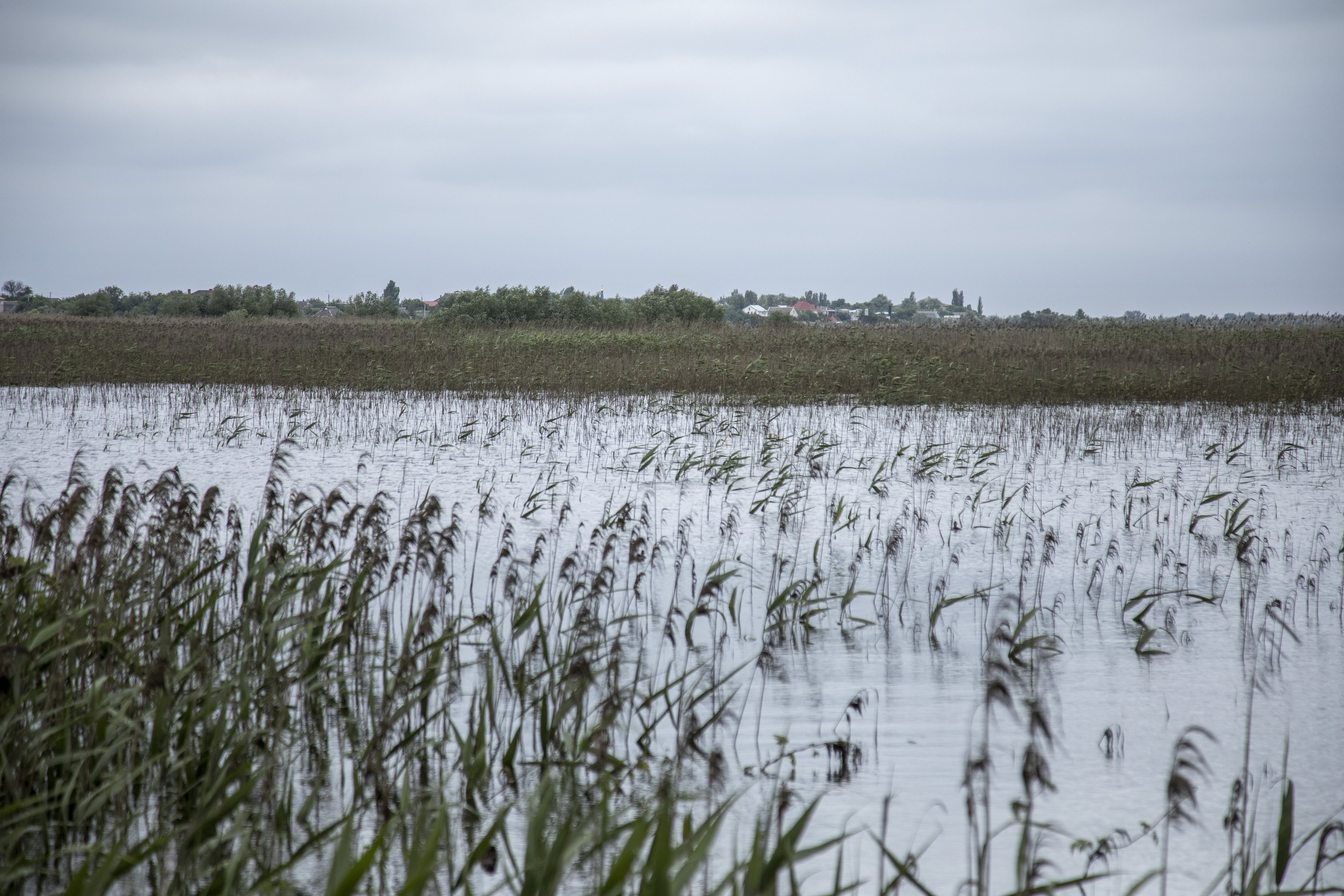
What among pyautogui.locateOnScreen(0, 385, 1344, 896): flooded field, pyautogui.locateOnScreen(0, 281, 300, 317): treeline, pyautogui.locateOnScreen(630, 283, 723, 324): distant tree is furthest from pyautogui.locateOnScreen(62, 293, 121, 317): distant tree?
pyautogui.locateOnScreen(0, 385, 1344, 896): flooded field

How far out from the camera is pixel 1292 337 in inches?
993

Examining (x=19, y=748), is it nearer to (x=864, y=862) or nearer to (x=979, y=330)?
(x=864, y=862)

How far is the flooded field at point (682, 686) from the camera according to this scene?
2.73 meters

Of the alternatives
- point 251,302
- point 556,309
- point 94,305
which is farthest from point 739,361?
point 94,305

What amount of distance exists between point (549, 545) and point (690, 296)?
105 feet

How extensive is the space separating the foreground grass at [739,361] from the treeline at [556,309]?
4.12 metres

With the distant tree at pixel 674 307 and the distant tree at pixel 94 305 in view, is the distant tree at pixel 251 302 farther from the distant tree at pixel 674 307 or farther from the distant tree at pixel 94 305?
the distant tree at pixel 674 307

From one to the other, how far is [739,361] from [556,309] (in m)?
16.0

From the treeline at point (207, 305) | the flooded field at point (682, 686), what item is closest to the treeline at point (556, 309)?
the treeline at point (207, 305)

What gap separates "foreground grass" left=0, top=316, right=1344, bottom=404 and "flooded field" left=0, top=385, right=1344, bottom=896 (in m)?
8.03

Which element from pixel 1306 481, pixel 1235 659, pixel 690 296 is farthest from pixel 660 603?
pixel 690 296

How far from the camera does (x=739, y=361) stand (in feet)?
65.6

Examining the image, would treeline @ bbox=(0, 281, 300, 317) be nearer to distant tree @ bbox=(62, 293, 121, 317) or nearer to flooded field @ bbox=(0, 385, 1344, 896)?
distant tree @ bbox=(62, 293, 121, 317)

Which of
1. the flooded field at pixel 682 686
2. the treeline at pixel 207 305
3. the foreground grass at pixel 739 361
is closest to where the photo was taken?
the flooded field at pixel 682 686
